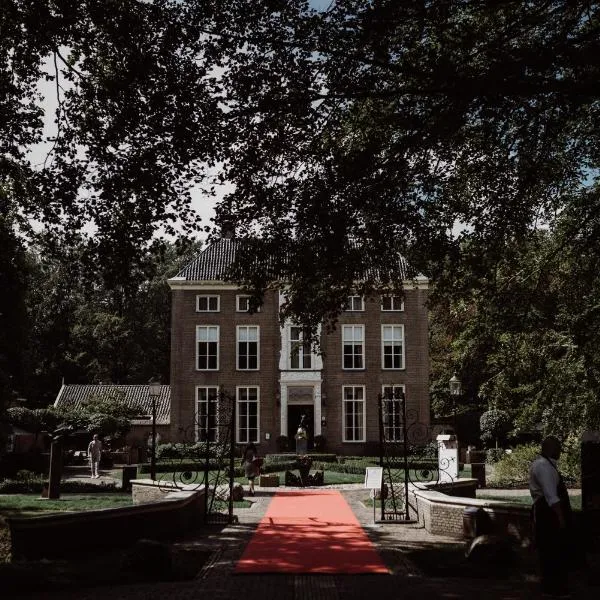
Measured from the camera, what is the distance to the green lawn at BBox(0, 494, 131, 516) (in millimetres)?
16281

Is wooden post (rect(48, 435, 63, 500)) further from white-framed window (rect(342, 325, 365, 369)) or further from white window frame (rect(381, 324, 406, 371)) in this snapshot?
white window frame (rect(381, 324, 406, 371))

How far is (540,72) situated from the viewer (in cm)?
925

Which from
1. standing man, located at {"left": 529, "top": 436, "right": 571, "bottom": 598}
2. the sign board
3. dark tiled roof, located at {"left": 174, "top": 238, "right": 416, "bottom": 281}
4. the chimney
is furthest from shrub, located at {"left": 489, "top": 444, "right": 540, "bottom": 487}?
dark tiled roof, located at {"left": 174, "top": 238, "right": 416, "bottom": 281}

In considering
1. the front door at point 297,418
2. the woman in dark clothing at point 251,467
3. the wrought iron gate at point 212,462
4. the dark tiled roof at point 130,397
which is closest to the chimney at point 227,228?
the wrought iron gate at point 212,462

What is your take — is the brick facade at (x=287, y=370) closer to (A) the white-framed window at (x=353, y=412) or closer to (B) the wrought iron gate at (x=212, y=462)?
(A) the white-framed window at (x=353, y=412)

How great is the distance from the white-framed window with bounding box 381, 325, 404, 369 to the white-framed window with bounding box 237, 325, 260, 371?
22.9 feet

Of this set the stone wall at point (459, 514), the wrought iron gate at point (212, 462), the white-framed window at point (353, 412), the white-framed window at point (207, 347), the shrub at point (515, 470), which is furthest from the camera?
the white-framed window at point (207, 347)

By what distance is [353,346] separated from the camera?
1603 inches

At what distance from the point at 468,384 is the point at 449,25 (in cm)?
4215

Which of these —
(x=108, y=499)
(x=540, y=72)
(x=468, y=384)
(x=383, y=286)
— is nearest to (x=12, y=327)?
(x=108, y=499)

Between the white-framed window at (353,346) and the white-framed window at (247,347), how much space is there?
15.9 feet

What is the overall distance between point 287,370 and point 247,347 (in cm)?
258

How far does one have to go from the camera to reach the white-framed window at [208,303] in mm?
41131

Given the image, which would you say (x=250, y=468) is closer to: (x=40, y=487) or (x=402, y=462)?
(x=40, y=487)
